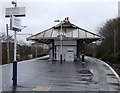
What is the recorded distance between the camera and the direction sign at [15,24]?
9.18m

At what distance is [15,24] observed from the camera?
9.41 metres

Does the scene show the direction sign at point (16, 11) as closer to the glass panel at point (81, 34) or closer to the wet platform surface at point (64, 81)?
the wet platform surface at point (64, 81)

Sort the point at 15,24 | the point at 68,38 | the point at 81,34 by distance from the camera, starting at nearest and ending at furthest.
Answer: the point at 15,24
the point at 68,38
the point at 81,34

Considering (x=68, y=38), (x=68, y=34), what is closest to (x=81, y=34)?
(x=68, y=34)

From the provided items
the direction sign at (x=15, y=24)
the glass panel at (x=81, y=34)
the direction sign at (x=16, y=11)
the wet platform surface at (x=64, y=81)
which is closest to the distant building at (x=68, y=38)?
the glass panel at (x=81, y=34)

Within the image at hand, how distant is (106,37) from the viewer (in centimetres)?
4416

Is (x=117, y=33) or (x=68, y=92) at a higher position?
(x=117, y=33)

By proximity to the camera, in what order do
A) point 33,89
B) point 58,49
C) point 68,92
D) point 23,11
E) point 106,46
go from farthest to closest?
point 106,46
point 58,49
point 23,11
point 33,89
point 68,92

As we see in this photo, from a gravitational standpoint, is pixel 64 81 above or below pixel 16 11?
below

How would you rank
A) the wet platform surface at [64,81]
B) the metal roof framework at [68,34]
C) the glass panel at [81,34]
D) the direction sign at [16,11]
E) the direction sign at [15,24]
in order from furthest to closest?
the glass panel at [81,34]
the metal roof framework at [68,34]
the direction sign at [16,11]
the direction sign at [15,24]
the wet platform surface at [64,81]

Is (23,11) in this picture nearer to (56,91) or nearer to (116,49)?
(56,91)

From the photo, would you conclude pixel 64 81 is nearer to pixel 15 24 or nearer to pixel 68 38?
pixel 15 24

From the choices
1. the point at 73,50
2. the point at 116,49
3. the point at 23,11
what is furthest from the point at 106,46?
the point at 23,11

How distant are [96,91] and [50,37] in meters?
23.4
